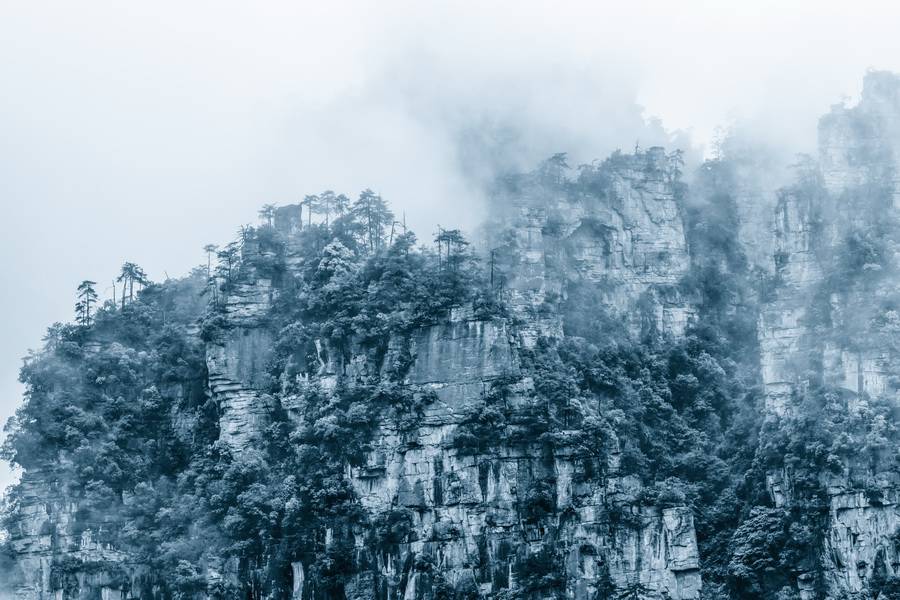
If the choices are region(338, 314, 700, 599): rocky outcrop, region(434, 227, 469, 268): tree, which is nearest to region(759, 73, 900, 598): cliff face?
region(338, 314, 700, 599): rocky outcrop

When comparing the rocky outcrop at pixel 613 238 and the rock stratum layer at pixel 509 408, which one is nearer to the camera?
the rock stratum layer at pixel 509 408

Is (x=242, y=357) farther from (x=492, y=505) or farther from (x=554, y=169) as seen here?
(x=554, y=169)

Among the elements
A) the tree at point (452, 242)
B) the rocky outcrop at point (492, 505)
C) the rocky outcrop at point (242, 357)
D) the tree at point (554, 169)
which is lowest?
the rocky outcrop at point (492, 505)

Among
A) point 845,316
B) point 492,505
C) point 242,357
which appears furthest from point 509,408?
point 845,316

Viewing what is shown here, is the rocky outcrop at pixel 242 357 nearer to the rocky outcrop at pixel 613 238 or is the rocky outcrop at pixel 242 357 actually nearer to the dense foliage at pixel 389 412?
the dense foliage at pixel 389 412

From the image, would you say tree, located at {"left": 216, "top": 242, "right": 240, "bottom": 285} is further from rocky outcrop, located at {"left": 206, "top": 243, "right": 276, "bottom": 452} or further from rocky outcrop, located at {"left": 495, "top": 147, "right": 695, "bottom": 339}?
rocky outcrop, located at {"left": 495, "top": 147, "right": 695, "bottom": 339}

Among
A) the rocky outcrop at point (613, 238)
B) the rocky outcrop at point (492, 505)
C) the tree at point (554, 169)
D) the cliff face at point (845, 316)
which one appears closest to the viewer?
the cliff face at point (845, 316)

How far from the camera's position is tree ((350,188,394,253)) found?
106 metres

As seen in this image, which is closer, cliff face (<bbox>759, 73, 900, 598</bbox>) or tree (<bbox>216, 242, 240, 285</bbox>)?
cliff face (<bbox>759, 73, 900, 598</bbox>)

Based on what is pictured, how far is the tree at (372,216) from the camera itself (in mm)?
106238

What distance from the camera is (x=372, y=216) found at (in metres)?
106

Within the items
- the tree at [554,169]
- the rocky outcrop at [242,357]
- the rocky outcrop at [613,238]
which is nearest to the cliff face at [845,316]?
the rocky outcrop at [613,238]

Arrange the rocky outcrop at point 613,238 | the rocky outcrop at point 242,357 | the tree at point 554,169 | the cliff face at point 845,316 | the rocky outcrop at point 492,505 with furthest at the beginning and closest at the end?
the tree at point 554,169 → the rocky outcrop at point 613,238 → the rocky outcrop at point 242,357 → the rocky outcrop at point 492,505 → the cliff face at point 845,316

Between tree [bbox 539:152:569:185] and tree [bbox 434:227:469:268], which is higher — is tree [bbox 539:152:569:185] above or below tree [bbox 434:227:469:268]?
above
